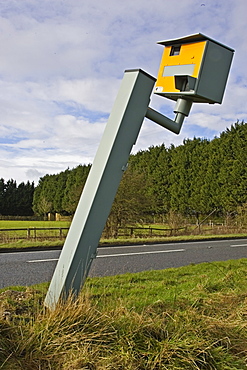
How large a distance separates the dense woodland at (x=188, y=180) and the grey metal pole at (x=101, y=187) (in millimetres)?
15597

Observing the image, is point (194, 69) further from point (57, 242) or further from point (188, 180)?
point (188, 180)

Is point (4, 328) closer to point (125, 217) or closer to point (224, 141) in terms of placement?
point (125, 217)

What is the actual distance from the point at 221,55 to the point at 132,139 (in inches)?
43.9

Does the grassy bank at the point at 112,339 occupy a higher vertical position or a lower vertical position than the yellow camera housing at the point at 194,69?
lower

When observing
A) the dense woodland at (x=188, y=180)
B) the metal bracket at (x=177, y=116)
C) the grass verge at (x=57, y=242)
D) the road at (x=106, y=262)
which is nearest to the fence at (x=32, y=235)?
the grass verge at (x=57, y=242)

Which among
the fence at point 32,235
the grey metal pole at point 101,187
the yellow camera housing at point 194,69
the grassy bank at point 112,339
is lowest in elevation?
the fence at point 32,235

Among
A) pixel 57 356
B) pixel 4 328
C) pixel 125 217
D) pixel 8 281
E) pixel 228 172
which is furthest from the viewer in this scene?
pixel 228 172

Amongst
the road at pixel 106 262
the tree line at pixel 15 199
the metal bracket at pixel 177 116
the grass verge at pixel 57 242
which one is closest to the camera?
the metal bracket at pixel 177 116

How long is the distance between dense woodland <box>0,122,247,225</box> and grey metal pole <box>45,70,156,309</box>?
51.2 feet

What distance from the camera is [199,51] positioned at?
133 inches

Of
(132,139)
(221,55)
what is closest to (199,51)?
(221,55)

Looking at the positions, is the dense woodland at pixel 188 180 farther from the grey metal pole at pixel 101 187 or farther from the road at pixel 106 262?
the grey metal pole at pixel 101 187

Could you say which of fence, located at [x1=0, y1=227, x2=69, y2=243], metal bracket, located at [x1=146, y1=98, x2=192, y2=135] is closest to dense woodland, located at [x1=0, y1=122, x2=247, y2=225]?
fence, located at [x1=0, y1=227, x2=69, y2=243]

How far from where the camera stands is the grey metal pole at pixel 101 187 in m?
3.11
